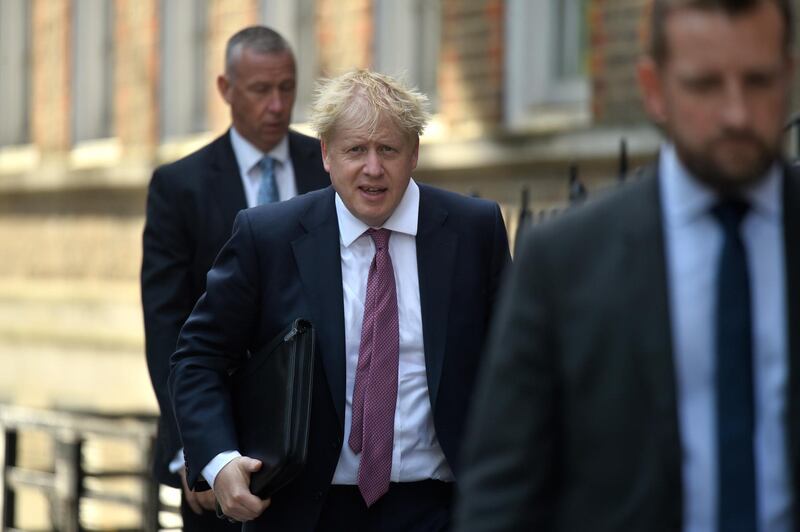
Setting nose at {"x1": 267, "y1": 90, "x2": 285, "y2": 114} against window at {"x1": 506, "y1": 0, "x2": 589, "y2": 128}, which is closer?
nose at {"x1": 267, "y1": 90, "x2": 285, "y2": 114}

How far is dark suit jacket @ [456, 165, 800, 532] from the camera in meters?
2.57

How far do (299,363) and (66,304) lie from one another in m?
13.1

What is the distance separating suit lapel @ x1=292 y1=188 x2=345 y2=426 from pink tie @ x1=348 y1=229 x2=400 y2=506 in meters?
0.05

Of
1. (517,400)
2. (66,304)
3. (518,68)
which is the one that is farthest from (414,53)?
(517,400)

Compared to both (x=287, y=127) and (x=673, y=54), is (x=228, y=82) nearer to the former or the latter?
(x=287, y=127)

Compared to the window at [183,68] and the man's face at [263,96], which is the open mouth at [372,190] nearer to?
the man's face at [263,96]

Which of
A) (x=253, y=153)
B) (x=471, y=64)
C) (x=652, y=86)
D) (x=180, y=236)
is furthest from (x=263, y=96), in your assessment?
(x=471, y=64)

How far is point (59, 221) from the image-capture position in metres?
17.2

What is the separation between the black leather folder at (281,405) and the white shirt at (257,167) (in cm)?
140

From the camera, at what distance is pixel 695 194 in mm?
2607

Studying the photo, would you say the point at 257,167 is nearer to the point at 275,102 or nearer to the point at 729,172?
the point at 275,102

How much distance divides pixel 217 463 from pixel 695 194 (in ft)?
6.27

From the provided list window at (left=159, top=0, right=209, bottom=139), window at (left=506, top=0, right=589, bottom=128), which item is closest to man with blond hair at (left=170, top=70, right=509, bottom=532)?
window at (left=506, top=0, right=589, bottom=128)

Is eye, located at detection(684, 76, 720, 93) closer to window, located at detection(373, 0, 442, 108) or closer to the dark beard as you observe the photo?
the dark beard
